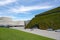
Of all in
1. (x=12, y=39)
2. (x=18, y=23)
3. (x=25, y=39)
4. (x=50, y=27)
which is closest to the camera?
(x=12, y=39)

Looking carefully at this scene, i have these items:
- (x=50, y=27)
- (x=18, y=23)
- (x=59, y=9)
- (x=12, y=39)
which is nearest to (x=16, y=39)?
(x=12, y=39)

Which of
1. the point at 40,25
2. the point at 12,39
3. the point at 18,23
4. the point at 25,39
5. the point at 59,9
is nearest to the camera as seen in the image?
the point at 12,39

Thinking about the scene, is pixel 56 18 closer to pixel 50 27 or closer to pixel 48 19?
pixel 48 19

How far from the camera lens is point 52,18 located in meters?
41.5

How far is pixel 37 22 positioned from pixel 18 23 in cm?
3120

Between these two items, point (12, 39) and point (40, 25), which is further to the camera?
point (40, 25)

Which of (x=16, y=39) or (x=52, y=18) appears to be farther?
(x=52, y=18)

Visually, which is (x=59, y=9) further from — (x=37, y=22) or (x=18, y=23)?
(x=18, y=23)

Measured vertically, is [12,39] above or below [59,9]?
below

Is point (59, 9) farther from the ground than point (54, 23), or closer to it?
farther from the ground

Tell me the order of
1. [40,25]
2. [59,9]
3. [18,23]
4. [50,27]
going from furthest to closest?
[18,23] → [59,9] → [40,25] → [50,27]

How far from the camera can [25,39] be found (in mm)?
13336

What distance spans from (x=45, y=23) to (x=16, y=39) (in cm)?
2819

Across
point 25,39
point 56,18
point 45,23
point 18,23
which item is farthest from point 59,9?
point 25,39
